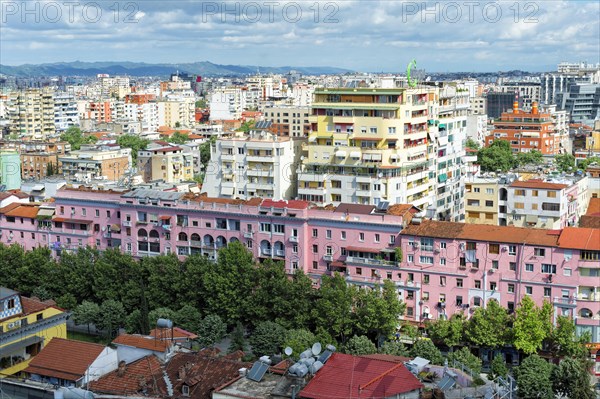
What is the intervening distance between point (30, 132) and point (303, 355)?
85634 mm

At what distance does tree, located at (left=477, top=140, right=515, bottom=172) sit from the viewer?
69812mm

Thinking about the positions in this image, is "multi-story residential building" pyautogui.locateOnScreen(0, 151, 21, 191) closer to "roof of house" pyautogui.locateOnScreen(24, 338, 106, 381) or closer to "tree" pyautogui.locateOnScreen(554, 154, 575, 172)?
"roof of house" pyautogui.locateOnScreen(24, 338, 106, 381)

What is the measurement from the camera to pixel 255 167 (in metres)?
48.3

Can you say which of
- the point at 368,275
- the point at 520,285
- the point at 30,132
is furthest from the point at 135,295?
the point at 30,132

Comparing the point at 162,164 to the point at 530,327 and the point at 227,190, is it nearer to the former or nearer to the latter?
the point at 227,190

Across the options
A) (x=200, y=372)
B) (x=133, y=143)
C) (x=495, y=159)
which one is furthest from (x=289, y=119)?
(x=200, y=372)

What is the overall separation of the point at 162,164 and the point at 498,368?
43.8 metres

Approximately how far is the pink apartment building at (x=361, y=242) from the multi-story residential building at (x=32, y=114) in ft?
186

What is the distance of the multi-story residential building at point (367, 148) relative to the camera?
4481cm

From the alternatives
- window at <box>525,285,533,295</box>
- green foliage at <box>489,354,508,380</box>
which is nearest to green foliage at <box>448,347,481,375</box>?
green foliage at <box>489,354,508,380</box>

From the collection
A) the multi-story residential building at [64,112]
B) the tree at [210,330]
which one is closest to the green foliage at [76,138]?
the multi-story residential building at [64,112]

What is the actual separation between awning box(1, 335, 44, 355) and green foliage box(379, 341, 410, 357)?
507 inches

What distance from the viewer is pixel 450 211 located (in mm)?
51281

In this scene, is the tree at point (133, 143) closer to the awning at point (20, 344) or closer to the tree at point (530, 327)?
the awning at point (20, 344)
